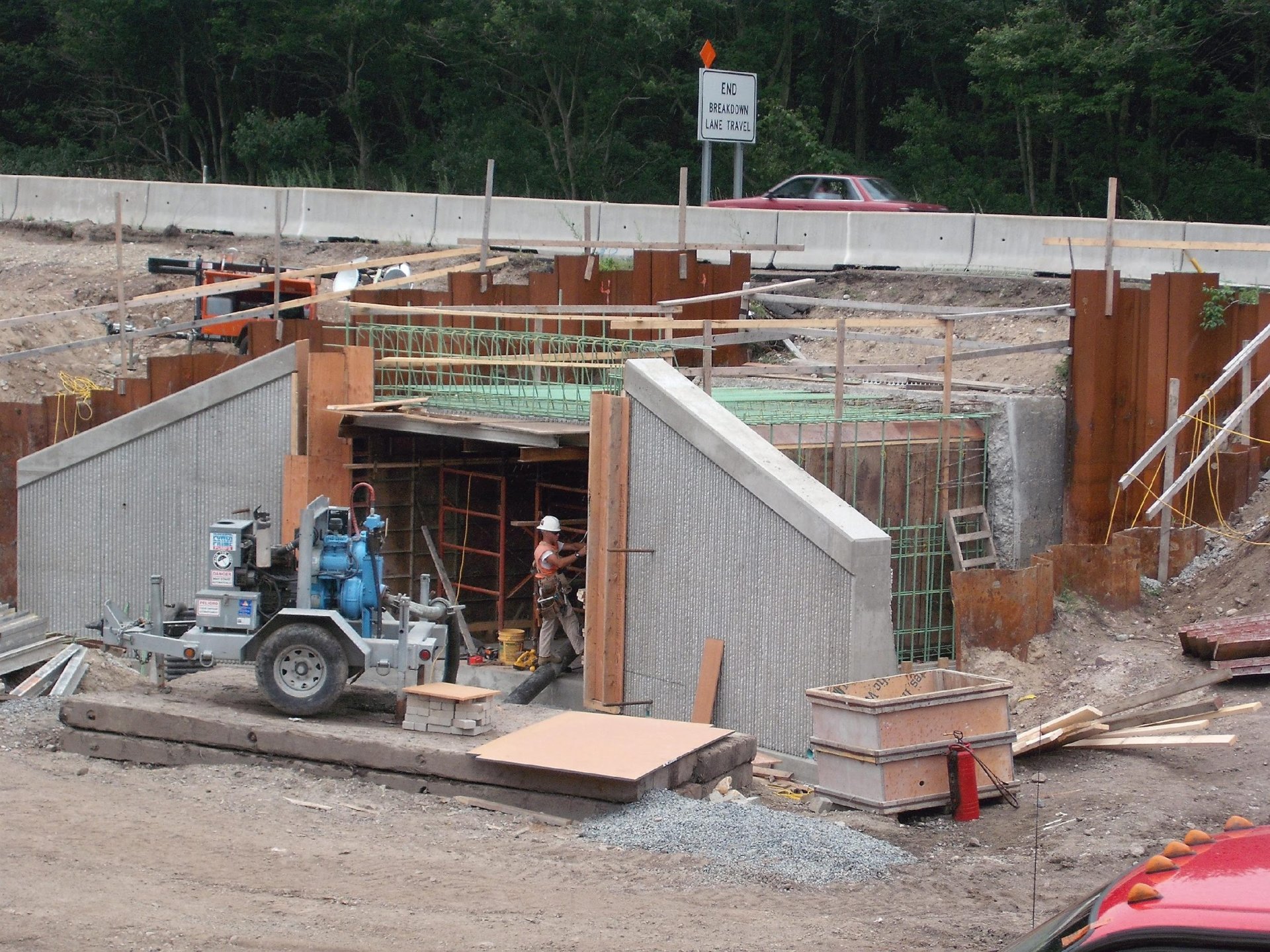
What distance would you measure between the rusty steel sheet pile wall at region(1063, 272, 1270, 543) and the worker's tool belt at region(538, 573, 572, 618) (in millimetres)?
5331

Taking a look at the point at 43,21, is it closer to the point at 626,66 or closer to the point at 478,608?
the point at 626,66

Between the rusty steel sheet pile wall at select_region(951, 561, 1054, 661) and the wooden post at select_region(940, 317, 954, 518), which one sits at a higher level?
the wooden post at select_region(940, 317, 954, 518)

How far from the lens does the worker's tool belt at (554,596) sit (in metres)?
15.0

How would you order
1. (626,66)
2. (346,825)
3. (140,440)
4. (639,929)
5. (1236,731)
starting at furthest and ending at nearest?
(626,66)
(140,440)
(1236,731)
(346,825)
(639,929)

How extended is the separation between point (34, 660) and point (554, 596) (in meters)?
5.00

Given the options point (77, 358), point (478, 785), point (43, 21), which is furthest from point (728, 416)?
point (43, 21)

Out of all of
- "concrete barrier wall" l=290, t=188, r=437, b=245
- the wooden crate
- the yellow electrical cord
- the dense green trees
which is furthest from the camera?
the dense green trees

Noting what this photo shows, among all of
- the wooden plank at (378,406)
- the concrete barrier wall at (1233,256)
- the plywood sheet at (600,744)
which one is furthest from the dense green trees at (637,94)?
the plywood sheet at (600,744)

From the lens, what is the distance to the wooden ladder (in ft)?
47.6

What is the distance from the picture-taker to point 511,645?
16.4 metres

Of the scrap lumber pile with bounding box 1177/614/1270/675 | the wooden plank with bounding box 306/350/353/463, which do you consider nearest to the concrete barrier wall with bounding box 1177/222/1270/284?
the scrap lumber pile with bounding box 1177/614/1270/675

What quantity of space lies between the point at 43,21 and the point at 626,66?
1941cm

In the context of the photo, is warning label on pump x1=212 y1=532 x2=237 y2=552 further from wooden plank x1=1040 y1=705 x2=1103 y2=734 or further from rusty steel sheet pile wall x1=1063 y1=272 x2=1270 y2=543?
rusty steel sheet pile wall x1=1063 y1=272 x2=1270 y2=543

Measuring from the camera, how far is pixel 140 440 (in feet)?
56.7
